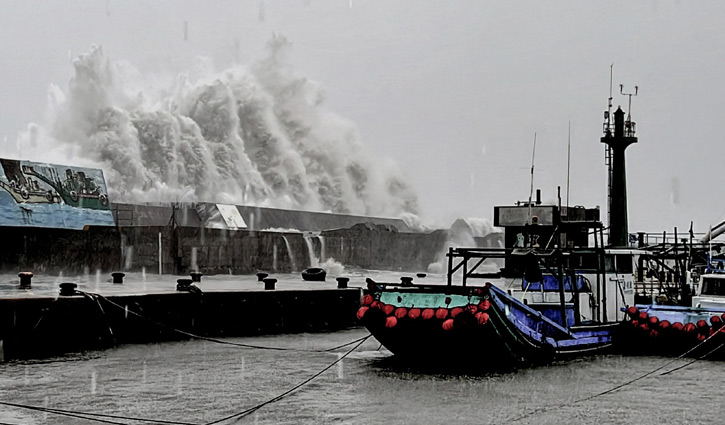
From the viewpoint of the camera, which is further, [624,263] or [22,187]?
[22,187]

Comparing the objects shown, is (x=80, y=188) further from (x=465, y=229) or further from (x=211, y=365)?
(x=465, y=229)

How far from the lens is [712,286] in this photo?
2333 centimetres

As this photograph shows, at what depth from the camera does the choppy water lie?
14727mm

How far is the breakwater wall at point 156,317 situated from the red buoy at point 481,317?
30.9 feet

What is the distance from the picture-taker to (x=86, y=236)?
44.7 m

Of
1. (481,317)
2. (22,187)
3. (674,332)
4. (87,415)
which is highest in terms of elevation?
(22,187)

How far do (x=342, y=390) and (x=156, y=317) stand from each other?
8.78 metres

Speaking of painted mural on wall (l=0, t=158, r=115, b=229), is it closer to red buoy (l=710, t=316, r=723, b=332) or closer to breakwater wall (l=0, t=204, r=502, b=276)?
breakwater wall (l=0, t=204, r=502, b=276)

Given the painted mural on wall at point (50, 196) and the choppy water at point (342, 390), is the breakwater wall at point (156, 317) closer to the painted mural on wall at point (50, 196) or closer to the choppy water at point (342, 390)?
the choppy water at point (342, 390)

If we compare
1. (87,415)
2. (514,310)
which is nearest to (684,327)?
(514,310)

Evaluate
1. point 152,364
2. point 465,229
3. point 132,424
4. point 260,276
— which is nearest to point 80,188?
point 260,276

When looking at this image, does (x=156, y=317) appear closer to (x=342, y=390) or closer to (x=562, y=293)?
(x=342, y=390)

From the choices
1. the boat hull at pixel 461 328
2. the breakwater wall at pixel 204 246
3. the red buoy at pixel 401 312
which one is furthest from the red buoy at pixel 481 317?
the breakwater wall at pixel 204 246

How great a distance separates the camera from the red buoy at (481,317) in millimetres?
18906
